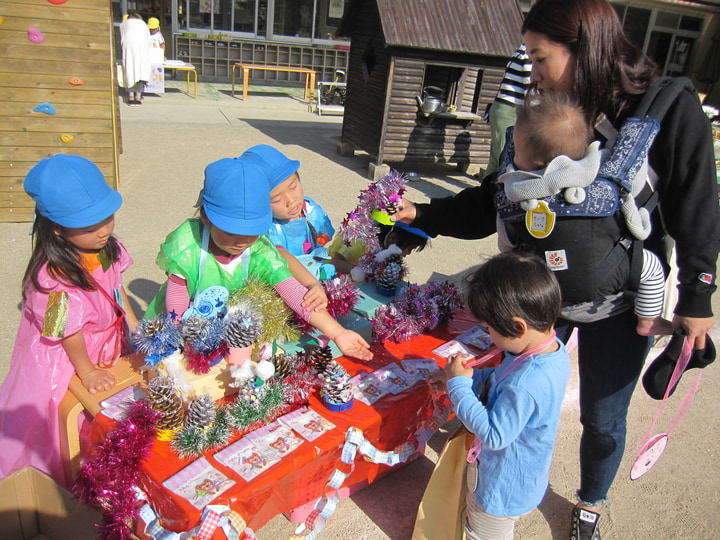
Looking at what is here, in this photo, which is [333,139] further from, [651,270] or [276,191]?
[651,270]

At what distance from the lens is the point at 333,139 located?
32.6 feet

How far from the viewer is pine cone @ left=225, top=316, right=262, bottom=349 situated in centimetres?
190

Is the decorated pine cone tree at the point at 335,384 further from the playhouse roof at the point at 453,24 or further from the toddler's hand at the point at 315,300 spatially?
the playhouse roof at the point at 453,24

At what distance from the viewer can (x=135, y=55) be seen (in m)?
11.1

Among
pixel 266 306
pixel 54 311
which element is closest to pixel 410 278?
pixel 266 306

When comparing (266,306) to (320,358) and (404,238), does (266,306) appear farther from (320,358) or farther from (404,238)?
(404,238)

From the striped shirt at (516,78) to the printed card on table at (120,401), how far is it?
5021 millimetres

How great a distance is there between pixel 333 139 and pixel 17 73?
578cm

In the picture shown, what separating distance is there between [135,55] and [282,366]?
11050 mm

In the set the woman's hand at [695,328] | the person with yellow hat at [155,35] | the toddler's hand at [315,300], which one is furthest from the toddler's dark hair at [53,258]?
the person with yellow hat at [155,35]

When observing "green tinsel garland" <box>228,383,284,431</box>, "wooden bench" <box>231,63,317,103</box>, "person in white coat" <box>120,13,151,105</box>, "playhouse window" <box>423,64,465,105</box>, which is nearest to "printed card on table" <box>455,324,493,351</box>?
"green tinsel garland" <box>228,383,284,431</box>

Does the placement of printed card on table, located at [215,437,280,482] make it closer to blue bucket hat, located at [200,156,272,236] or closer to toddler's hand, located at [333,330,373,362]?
toddler's hand, located at [333,330,373,362]

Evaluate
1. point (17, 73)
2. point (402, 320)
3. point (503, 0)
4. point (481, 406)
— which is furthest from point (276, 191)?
point (503, 0)

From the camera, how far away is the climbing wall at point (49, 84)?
185 inches
